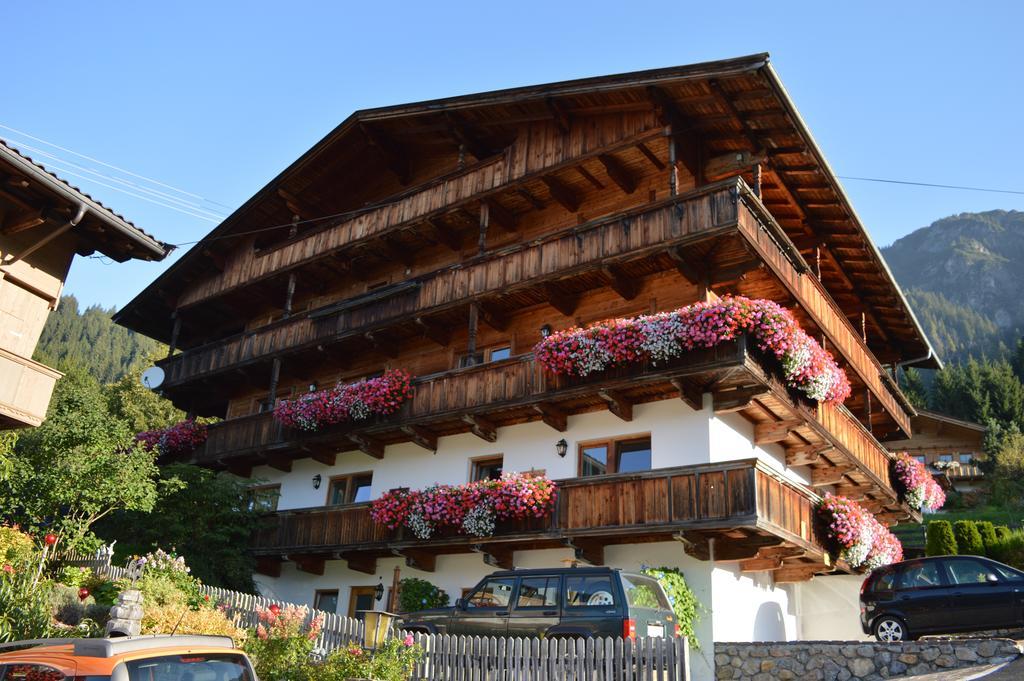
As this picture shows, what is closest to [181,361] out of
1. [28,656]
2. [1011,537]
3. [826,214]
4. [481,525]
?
[481,525]

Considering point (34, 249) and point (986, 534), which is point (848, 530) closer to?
point (986, 534)

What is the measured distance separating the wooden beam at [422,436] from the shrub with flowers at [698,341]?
13.3 ft

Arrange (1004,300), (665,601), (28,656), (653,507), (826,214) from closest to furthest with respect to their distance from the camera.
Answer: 1. (28,656)
2. (665,601)
3. (653,507)
4. (826,214)
5. (1004,300)

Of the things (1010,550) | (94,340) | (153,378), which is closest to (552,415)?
Result: (153,378)

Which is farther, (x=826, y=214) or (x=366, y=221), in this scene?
(x=366, y=221)

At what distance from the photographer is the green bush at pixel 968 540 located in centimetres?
2814

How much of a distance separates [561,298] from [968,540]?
56.8 ft

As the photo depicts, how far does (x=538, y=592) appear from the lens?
13469 millimetres

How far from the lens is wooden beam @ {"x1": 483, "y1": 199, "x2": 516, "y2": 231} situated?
75.2 ft

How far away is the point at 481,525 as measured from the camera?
60.0 ft

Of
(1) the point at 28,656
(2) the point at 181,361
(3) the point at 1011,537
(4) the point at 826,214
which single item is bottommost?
(1) the point at 28,656

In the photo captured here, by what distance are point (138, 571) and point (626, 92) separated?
14.2 meters

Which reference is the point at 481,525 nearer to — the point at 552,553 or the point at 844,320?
the point at 552,553

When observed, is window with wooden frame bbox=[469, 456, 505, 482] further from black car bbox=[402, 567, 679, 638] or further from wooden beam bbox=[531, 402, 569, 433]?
black car bbox=[402, 567, 679, 638]
